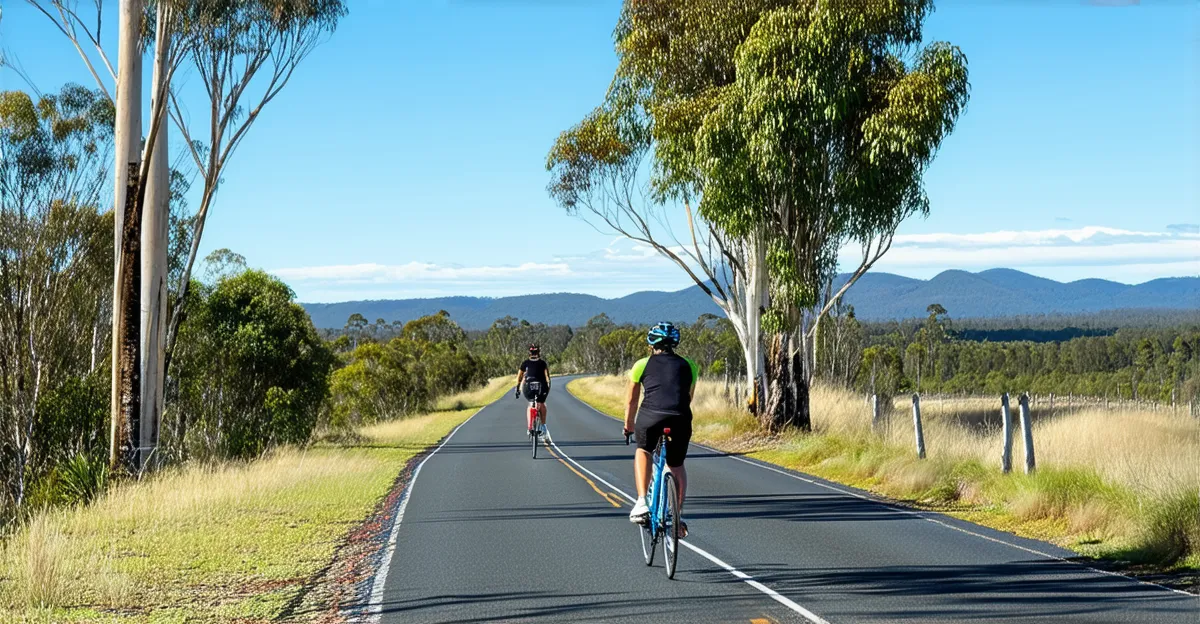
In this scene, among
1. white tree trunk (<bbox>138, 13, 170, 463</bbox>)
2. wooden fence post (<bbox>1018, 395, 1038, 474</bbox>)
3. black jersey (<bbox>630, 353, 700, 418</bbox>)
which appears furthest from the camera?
white tree trunk (<bbox>138, 13, 170, 463</bbox>)

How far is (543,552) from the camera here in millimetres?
10805

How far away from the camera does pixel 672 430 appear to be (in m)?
9.35

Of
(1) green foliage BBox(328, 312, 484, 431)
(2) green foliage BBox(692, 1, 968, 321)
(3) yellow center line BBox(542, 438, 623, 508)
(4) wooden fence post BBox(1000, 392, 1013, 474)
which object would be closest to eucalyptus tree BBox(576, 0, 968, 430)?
(2) green foliage BBox(692, 1, 968, 321)

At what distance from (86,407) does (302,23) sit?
411 inches

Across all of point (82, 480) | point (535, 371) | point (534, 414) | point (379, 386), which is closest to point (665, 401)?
point (82, 480)

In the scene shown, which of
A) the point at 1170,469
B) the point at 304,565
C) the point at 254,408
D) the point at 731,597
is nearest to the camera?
the point at 731,597

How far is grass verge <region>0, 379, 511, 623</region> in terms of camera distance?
8.62 m

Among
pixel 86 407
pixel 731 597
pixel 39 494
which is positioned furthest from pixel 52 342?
pixel 731 597

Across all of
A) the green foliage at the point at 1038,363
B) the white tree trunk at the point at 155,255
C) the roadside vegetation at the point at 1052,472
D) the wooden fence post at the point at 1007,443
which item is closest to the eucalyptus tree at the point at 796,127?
the roadside vegetation at the point at 1052,472

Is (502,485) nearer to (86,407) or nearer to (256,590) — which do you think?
(256,590)

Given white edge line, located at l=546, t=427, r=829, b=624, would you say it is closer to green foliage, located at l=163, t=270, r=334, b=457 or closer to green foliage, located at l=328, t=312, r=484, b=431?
green foliage, located at l=163, t=270, r=334, b=457

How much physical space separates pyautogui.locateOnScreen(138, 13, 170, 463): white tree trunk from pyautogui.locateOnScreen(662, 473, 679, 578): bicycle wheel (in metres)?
13.1

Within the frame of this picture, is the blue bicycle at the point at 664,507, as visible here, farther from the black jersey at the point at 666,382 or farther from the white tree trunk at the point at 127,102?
the white tree trunk at the point at 127,102

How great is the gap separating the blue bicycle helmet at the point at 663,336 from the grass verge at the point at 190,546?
3.75 metres
